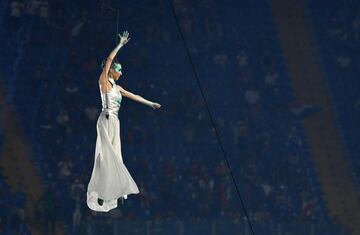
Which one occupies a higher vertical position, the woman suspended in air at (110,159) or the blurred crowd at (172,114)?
the blurred crowd at (172,114)

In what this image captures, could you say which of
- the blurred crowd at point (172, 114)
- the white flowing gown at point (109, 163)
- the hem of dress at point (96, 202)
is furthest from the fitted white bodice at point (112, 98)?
the blurred crowd at point (172, 114)

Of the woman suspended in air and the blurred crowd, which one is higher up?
the blurred crowd

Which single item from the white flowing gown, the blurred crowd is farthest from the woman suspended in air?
the blurred crowd

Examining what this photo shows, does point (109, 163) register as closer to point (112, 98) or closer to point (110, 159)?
point (110, 159)

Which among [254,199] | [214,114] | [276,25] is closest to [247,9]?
[276,25]

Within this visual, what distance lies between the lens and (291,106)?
31047mm

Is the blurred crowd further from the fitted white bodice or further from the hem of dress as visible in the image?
the fitted white bodice

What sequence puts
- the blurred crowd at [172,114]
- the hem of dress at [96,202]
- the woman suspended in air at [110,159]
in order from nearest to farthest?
1. the woman suspended in air at [110,159]
2. the hem of dress at [96,202]
3. the blurred crowd at [172,114]

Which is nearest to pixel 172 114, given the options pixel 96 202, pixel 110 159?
pixel 96 202

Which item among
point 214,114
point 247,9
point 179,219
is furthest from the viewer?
point 247,9

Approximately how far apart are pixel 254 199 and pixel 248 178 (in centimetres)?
50

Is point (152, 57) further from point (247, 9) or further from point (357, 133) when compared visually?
point (357, 133)

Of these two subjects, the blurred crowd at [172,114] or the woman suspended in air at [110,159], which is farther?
the blurred crowd at [172,114]

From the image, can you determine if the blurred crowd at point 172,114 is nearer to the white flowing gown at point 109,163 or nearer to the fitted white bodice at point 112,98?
the white flowing gown at point 109,163
